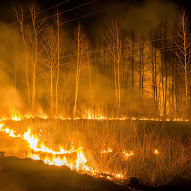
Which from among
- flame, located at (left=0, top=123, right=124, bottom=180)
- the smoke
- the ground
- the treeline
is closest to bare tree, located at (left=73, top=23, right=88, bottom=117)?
the treeline

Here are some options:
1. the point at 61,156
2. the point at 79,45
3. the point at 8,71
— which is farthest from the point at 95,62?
the point at 61,156

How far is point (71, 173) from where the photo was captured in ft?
16.0

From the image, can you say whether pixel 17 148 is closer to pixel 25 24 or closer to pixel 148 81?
pixel 25 24

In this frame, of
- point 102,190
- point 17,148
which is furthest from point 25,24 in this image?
point 102,190

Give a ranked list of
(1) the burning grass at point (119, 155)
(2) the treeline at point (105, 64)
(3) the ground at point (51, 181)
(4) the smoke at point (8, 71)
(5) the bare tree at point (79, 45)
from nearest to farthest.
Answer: (3) the ground at point (51, 181)
(1) the burning grass at point (119, 155)
(5) the bare tree at point (79, 45)
(2) the treeline at point (105, 64)
(4) the smoke at point (8, 71)

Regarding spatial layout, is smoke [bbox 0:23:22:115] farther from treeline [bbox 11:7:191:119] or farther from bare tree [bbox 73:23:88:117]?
bare tree [bbox 73:23:88:117]

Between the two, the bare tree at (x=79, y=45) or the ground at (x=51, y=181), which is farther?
the bare tree at (x=79, y=45)

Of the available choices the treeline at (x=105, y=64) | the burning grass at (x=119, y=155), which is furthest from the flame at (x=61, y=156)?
the treeline at (x=105, y=64)

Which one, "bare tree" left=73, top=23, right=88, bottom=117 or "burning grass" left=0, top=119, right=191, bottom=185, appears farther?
"bare tree" left=73, top=23, right=88, bottom=117

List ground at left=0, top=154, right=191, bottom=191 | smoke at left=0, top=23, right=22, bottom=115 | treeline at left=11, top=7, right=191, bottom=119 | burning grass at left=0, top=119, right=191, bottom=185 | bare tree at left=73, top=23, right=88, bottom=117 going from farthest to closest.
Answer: smoke at left=0, top=23, right=22, bottom=115 → treeline at left=11, top=7, right=191, bottom=119 → bare tree at left=73, top=23, right=88, bottom=117 → burning grass at left=0, top=119, right=191, bottom=185 → ground at left=0, top=154, right=191, bottom=191

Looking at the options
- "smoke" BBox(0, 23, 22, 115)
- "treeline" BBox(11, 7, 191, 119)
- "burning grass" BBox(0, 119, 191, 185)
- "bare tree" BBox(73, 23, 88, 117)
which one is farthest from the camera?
"smoke" BBox(0, 23, 22, 115)

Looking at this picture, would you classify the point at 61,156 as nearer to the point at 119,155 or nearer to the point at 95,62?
the point at 119,155

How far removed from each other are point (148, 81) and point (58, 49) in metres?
8.79

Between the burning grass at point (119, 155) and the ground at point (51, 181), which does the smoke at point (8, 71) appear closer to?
the burning grass at point (119, 155)
